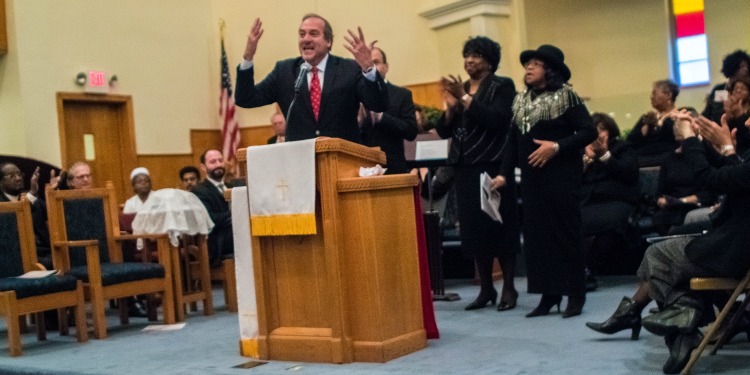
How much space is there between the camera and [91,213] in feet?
19.7

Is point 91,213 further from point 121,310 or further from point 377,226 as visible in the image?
point 377,226

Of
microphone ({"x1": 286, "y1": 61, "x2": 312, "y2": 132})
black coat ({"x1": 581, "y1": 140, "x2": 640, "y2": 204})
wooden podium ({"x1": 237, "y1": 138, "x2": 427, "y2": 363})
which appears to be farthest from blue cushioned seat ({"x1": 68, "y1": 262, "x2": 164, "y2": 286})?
black coat ({"x1": 581, "y1": 140, "x2": 640, "y2": 204})

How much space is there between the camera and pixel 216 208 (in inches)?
283

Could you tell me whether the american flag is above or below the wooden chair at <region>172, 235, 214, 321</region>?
above

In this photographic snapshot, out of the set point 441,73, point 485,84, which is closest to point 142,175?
point 485,84

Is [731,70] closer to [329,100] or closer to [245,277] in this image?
[329,100]

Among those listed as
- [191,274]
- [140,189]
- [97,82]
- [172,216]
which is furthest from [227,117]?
[172,216]

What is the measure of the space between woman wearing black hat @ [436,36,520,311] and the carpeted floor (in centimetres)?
24

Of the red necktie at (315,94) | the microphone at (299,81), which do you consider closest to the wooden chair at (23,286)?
the microphone at (299,81)

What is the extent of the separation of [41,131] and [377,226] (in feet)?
24.7

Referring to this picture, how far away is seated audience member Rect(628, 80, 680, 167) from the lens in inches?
269

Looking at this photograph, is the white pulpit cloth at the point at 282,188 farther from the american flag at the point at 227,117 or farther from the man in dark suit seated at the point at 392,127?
the american flag at the point at 227,117

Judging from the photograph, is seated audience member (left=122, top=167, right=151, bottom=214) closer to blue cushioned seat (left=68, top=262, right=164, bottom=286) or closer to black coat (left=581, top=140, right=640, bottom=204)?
blue cushioned seat (left=68, top=262, right=164, bottom=286)

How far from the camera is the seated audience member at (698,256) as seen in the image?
3385 millimetres
